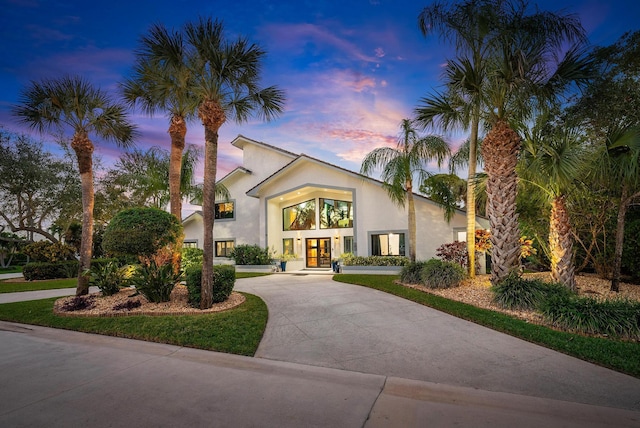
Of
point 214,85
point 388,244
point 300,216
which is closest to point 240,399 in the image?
point 214,85

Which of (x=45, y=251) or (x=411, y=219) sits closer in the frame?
(x=411, y=219)

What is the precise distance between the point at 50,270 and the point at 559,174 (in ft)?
81.8

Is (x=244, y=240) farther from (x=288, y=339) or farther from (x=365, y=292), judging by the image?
(x=288, y=339)

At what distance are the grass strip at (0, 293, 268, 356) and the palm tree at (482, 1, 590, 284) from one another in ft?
23.8

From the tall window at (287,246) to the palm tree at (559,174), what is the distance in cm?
1535

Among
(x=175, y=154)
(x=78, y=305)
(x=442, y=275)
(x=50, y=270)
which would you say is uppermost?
(x=175, y=154)

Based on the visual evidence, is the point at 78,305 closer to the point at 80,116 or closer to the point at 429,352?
the point at 80,116

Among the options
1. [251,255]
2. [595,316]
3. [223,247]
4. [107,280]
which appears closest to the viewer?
[595,316]

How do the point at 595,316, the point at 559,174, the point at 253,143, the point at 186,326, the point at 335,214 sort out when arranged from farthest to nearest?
the point at 253,143
the point at 335,214
the point at 559,174
the point at 186,326
the point at 595,316

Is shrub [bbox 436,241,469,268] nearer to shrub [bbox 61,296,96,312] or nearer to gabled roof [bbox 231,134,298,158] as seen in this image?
shrub [bbox 61,296,96,312]

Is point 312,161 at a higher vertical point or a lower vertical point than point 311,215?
higher

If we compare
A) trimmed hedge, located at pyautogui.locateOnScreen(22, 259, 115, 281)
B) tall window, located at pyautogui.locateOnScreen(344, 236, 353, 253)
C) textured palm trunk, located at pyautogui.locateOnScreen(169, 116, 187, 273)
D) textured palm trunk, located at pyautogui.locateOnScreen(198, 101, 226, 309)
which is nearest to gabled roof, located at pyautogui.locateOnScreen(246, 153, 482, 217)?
tall window, located at pyautogui.locateOnScreen(344, 236, 353, 253)

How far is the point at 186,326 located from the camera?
6.56 meters

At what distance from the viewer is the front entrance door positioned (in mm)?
20273
